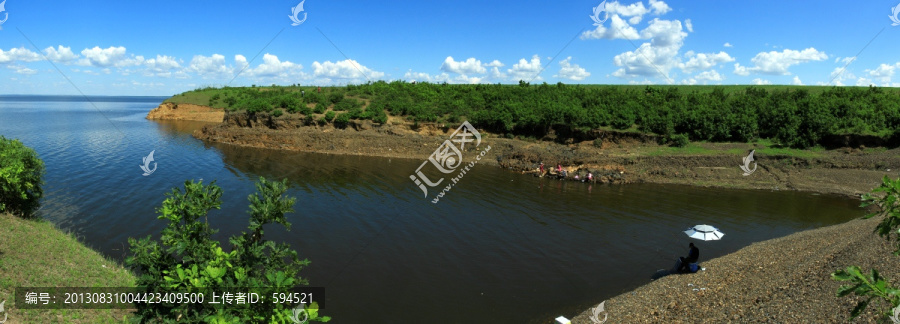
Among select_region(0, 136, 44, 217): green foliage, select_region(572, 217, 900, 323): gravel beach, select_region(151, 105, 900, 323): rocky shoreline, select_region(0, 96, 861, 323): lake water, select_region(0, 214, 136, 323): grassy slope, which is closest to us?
select_region(0, 214, 136, 323): grassy slope

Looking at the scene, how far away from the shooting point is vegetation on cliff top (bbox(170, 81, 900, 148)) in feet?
116

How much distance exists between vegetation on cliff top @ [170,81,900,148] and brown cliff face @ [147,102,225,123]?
30056mm

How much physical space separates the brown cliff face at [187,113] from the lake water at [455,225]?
141 feet

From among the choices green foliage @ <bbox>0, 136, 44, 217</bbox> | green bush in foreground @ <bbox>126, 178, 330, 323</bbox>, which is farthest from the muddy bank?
green bush in foreground @ <bbox>126, 178, 330, 323</bbox>

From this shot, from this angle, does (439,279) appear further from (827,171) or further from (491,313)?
(827,171)

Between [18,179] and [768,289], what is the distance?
2501 cm

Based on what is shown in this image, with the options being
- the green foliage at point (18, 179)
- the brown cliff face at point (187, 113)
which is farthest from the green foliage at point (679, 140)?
the brown cliff face at point (187, 113)

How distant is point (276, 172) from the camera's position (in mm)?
33562

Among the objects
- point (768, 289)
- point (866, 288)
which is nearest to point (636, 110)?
point (768, 289)

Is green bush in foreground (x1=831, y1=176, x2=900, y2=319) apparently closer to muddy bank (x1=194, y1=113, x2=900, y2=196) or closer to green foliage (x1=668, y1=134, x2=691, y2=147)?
muddy bank (x1=194, y1=113, x2=900, y2=196)

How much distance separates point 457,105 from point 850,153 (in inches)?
1323

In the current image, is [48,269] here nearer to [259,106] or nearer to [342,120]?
[342,120]

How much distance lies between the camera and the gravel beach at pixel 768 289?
10.7m

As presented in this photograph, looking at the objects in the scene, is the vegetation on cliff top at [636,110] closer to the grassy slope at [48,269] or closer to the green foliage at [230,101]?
the green foliage at [230,101]
